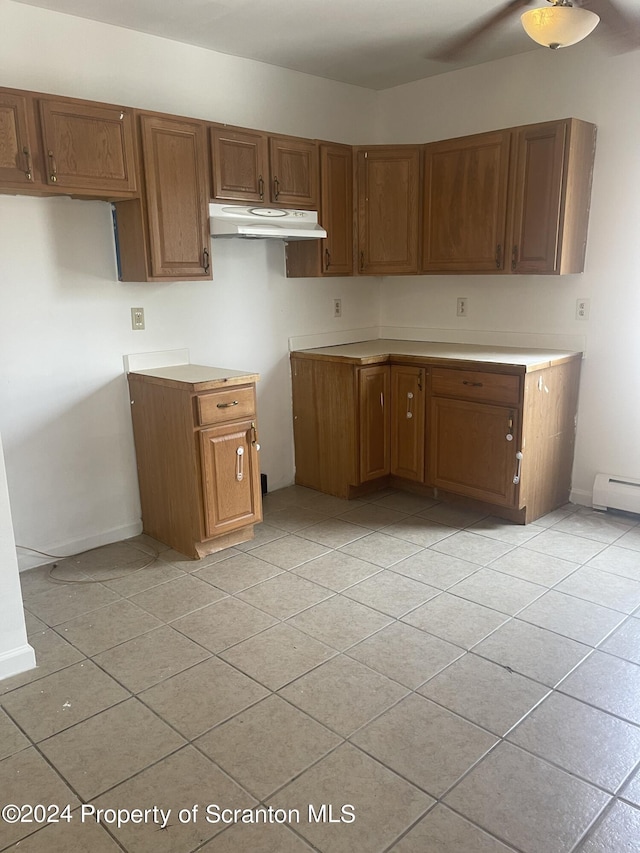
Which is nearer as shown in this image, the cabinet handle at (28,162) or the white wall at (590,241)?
the cabinet handle at (28,162)

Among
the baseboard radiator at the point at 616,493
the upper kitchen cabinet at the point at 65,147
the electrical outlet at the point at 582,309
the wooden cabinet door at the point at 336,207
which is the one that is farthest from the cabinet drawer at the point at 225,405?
the baseboard radiator at the point at 616,493

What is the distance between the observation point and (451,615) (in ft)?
A: 8.67

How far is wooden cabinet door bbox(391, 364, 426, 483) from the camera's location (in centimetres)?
380

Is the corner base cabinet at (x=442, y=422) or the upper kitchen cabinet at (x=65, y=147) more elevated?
the upper kitchen cabinet at (x=65, y=147)

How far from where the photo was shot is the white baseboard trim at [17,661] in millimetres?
2283

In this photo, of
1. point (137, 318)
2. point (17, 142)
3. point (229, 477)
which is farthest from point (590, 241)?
point (17, 142)

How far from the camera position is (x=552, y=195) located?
3.35 m

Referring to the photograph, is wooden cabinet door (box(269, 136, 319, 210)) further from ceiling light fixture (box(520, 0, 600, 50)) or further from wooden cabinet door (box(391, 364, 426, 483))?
ceiling light fixture (box(520, 0, 600, 50))

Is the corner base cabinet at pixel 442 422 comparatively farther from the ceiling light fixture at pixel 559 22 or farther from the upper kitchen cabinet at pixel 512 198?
the ceiling light fixture at pixel 559 22

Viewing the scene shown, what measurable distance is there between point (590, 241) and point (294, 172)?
167cm

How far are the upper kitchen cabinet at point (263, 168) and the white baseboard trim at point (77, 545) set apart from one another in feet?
5.96

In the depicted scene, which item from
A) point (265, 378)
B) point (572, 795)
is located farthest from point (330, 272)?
point (572, 795)

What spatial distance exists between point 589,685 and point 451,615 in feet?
1.97

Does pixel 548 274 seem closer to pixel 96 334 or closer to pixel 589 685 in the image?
pixel 589 685
